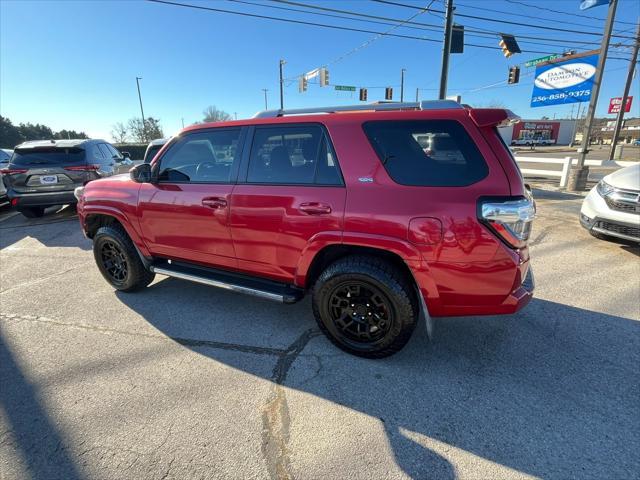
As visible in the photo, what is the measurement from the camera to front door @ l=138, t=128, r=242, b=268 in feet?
9.90

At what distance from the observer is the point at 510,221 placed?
2.11m

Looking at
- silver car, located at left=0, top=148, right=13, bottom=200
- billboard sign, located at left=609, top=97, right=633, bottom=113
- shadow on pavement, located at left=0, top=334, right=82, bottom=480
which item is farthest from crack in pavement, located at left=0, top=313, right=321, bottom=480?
billboard sign, located at left=609, top=97, right=633, bottom=113

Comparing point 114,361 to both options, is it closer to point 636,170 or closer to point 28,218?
point 636,170

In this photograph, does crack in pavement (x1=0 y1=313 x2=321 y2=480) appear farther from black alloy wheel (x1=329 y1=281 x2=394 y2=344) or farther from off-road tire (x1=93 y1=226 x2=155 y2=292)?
off-road tire (x1=93 y1=226 x2=155 y2=292)

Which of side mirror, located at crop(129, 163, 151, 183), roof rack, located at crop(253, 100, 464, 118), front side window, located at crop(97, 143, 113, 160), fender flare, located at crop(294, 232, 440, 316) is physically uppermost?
roof rack, located at crop(253, 100, 464, 118)

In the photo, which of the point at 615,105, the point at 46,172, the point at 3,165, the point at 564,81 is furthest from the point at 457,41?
the point at 615,105

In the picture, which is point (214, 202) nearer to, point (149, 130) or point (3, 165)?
point (3, 165)

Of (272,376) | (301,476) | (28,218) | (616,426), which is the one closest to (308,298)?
(272,376)

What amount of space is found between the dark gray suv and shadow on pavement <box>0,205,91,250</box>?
18.3 inches

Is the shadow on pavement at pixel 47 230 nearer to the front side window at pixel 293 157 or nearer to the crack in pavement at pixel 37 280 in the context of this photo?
the crack in pavement at pixel 37 280

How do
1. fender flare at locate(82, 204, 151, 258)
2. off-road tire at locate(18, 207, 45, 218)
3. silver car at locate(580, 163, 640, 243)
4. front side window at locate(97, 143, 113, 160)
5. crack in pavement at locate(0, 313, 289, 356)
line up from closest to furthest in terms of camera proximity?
crack in pavement at locate(0, 313, 289, 356)
fender flare at locate(82, 204, 151, 258)
silver car at locate(580, 163, 640, 243)
off-road tire at locate(18, 207, 45, 218)
front side window at locate(97, 143, 113, 160)

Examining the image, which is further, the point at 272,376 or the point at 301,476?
the point at 272,376

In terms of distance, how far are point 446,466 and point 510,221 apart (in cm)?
145

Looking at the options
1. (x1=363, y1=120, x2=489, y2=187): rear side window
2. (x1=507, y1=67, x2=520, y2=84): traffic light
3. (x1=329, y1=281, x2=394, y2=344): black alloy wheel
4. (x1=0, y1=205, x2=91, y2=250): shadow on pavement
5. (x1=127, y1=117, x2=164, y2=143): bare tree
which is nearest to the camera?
(x1=363, y1=120, x2=489, y2=187): rear side window
